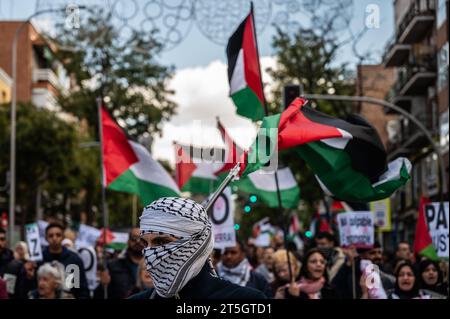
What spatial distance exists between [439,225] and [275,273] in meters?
2.24

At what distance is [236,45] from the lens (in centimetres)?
859

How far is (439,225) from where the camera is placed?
37.7 feet

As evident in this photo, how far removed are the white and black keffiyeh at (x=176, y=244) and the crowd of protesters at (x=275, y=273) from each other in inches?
171

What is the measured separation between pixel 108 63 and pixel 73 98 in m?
11.1

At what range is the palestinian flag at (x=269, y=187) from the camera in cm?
1538

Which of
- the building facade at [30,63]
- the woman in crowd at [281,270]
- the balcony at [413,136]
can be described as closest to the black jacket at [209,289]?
the woman in crowd at [281,270]

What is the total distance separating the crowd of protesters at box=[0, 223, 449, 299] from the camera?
26.3 ft

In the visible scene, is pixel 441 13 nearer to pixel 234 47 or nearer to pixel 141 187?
pixel 141 187

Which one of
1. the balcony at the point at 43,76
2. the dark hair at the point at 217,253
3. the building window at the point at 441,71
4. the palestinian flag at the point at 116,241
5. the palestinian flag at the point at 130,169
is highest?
the balcony at the point at 43,76

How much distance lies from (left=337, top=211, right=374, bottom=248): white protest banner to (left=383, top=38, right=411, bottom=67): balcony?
3600cm

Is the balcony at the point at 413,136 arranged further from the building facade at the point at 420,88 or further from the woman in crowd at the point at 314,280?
the woman in crowd at the point at 314,280

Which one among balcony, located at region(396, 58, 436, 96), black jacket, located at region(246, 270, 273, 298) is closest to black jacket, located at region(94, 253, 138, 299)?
black jacket, located at region(246, 270, 273, 298)

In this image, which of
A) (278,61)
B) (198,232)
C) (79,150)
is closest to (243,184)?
(198,232)

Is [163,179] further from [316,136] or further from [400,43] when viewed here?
[400,43]
